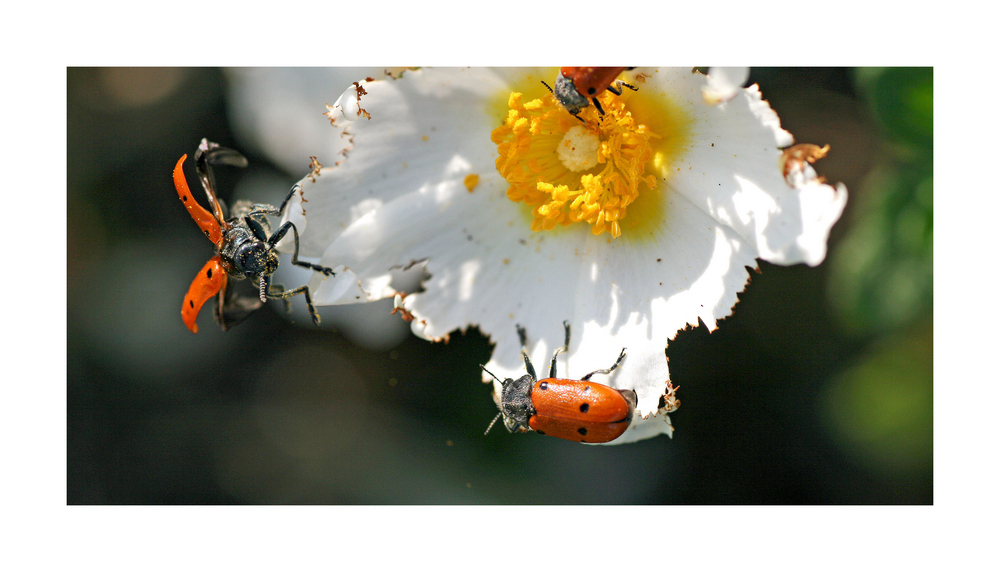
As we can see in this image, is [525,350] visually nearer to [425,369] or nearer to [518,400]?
[518,400]

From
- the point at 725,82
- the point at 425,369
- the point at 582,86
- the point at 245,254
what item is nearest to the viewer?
the point at 725,82

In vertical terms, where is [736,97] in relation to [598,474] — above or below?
above

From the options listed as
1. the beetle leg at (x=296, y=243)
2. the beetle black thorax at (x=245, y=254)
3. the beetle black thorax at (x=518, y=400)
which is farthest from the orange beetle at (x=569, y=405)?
the beetle black thorax at (x=245, y=254)

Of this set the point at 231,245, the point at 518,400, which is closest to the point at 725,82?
the point at 518,400

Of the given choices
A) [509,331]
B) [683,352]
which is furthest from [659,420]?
[509,331]

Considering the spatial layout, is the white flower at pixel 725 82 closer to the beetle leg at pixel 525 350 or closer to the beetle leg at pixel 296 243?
the beetle leg at pixel 525 350

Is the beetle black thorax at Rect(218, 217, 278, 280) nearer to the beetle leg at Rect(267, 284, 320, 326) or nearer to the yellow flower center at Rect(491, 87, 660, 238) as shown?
the beetle leg at Rect(267, 284, 320, 326)

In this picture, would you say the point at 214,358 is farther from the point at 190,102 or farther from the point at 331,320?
the point at 190,102
